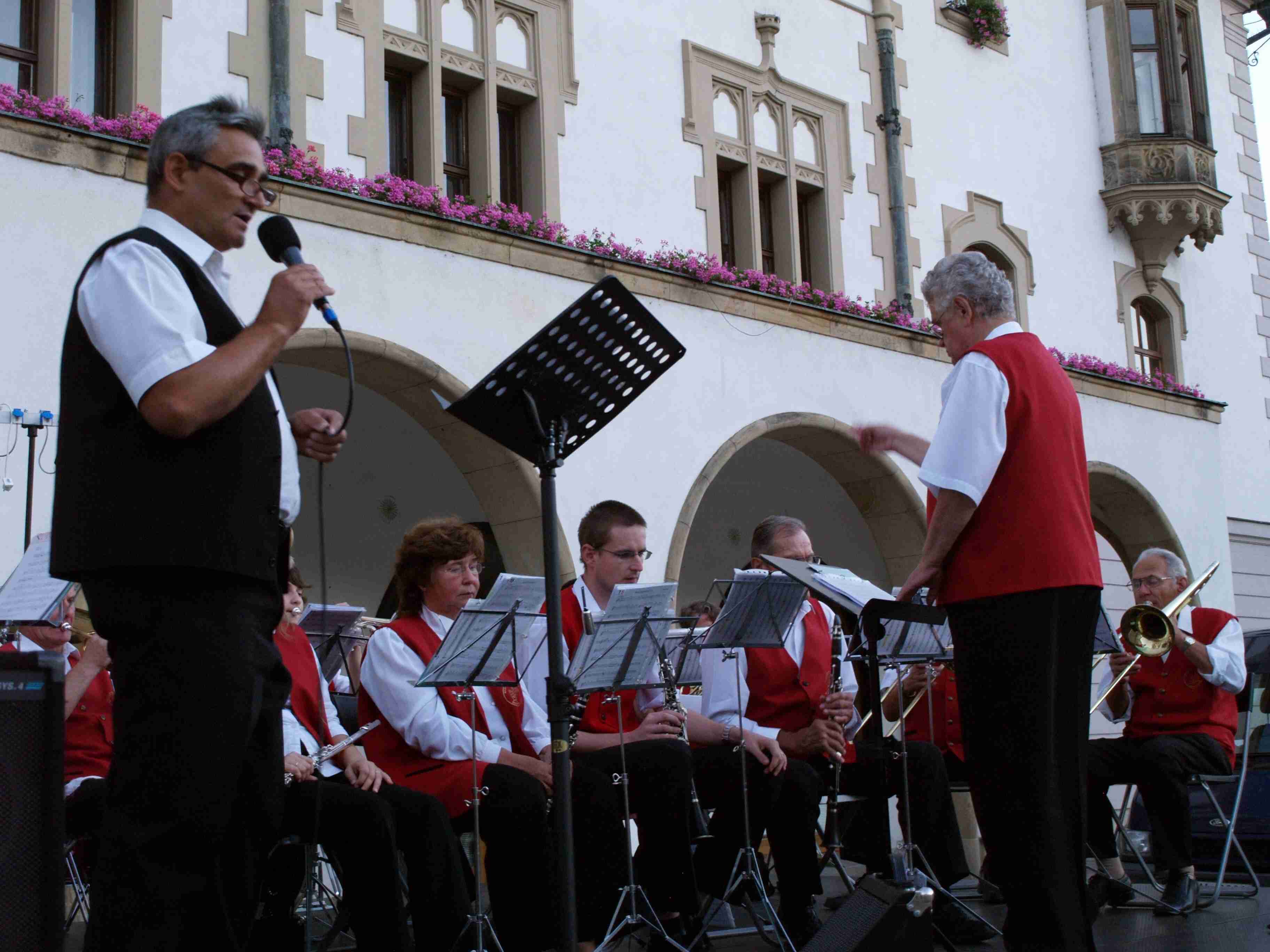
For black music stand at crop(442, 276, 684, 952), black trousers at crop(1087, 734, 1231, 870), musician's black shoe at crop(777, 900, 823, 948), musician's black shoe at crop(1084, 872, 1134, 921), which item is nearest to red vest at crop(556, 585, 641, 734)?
musician's black shoe at crop(777, 900, 823, 948)

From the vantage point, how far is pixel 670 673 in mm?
5395

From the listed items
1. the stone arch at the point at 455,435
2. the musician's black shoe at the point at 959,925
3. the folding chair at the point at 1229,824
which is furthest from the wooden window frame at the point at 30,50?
the folding chair at the point at 1229,824

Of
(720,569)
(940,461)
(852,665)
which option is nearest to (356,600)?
(720,569)

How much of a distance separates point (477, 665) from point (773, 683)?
1672mm

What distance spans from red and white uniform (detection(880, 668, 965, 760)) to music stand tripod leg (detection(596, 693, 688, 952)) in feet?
8.50

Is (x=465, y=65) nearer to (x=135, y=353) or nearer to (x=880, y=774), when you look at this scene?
(x=880, y=774)

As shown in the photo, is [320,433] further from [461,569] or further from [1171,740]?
[1171,740]

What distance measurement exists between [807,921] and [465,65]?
25.7 feet

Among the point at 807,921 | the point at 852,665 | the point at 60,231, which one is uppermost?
the point at 60,231

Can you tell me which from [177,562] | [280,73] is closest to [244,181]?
[177,562]

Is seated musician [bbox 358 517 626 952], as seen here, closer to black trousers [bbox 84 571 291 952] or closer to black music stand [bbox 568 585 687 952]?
black music stand [bbox 568 585 687 952]

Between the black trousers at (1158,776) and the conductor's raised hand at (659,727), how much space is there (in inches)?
89.4

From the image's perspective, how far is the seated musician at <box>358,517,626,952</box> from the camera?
4914 millimetres

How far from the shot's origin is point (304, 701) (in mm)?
5305
